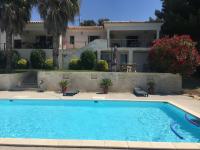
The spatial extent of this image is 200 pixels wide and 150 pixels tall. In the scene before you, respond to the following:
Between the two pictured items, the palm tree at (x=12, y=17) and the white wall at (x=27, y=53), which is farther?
the white wall at (x=27, y=53)

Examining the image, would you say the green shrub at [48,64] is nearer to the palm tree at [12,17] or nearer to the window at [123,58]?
the palm tree at [12,17]

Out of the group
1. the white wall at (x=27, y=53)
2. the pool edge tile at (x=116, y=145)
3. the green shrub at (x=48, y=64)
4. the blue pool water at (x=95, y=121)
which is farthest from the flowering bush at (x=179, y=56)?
the pool edge tile at (x=116, y=145)

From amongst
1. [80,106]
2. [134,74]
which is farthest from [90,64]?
[80,106]

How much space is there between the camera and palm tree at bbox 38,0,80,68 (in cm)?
3194

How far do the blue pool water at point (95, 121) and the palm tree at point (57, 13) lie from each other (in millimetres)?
12013

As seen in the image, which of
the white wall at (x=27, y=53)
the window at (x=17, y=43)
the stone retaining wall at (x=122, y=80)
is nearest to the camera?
the stone retaining wall at (x=122, y=80)

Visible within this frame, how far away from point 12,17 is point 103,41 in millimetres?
9248

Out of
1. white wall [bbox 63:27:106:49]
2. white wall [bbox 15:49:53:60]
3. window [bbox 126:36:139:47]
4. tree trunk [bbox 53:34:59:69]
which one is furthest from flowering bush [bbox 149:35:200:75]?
white wall [bbox 63:27:106:49]

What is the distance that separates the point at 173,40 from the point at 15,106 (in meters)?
12.1

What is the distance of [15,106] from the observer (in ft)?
68.7

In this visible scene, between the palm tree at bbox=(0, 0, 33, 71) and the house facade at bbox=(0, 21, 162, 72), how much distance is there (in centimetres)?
211

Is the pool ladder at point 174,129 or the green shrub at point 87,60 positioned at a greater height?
the green shrub at point 87,60

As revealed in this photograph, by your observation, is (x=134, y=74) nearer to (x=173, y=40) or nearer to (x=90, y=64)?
(x=173, y=40)

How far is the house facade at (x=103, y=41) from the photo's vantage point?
1399 inches
